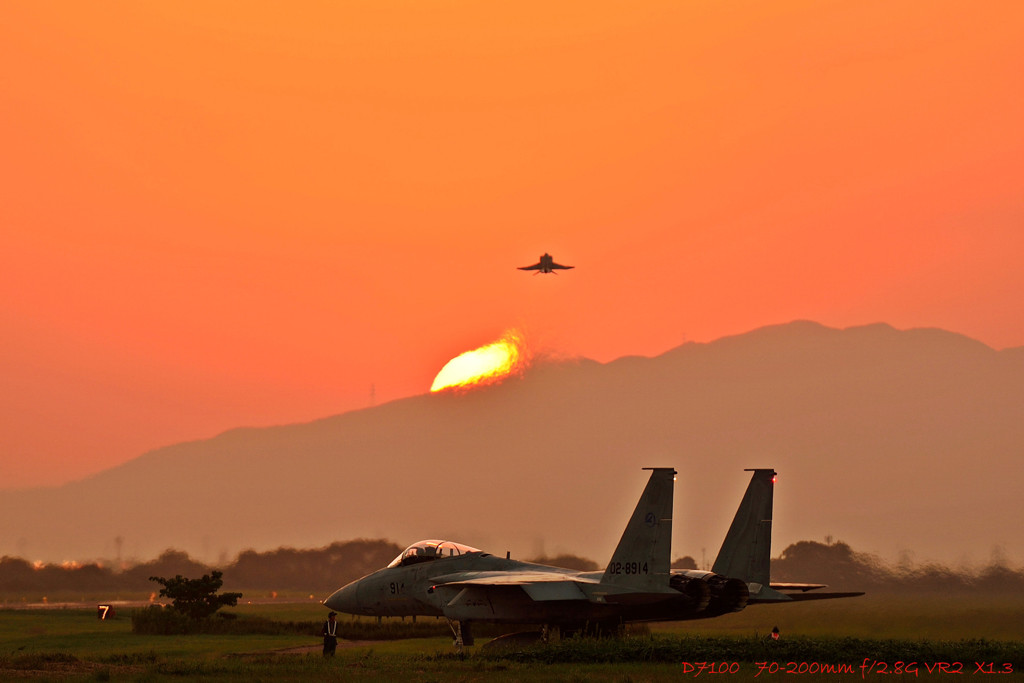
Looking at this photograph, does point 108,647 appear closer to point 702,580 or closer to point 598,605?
point 598,605

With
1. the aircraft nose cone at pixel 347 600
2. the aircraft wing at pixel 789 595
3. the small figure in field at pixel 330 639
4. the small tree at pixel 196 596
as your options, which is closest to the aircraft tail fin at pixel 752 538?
the aircraft wing at pixel 789 595

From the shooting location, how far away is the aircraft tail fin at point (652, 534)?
30188 mm

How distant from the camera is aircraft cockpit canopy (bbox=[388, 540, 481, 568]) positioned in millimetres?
35406

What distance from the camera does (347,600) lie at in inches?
1453

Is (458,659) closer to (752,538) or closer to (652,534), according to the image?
(652,534)

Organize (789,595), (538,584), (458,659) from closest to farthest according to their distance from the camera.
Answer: (458,659) < (538,584) < (789,595)

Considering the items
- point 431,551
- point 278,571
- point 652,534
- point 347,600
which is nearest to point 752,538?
point 652,534

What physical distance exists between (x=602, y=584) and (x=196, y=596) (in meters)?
21.4

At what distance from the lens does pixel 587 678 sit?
23.5 meters

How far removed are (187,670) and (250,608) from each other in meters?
36.8

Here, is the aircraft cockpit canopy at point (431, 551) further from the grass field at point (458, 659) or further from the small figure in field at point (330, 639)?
the small figure in field at point (330, 639)

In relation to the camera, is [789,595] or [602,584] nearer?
[602,584]

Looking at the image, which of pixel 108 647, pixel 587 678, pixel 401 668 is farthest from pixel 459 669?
pixel 108 647

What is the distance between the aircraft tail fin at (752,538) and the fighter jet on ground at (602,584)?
0.10 feet
